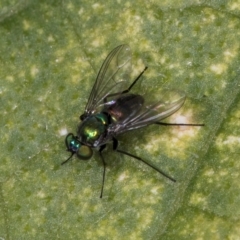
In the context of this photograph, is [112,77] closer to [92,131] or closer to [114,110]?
[114,110]

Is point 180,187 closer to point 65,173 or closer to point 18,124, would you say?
point 65,173

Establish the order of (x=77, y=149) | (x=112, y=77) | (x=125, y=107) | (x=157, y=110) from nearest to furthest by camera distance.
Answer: (x=157, y=110) → (x=77, y=149) → (x=125, y=107) → (x=112, y=77)

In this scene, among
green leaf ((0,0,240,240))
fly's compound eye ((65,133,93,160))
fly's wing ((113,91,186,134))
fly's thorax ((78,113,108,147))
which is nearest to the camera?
green leaf ((0,0,240,240))

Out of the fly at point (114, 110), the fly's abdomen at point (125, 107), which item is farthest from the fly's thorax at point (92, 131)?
the fly's abdomen at point (125, 107)

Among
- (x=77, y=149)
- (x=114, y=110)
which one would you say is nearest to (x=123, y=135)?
(x=114, y=110)

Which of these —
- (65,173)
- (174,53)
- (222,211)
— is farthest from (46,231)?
(174,53)

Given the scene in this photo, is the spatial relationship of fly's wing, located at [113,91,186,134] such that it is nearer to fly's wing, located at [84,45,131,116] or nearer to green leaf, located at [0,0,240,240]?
green leaf, located at [0,0,240,240]

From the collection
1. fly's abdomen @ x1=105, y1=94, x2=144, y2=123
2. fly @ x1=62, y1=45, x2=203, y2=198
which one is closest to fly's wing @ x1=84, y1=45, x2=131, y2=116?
fly @ x1=62, y1=45, x2=203, y2=198
